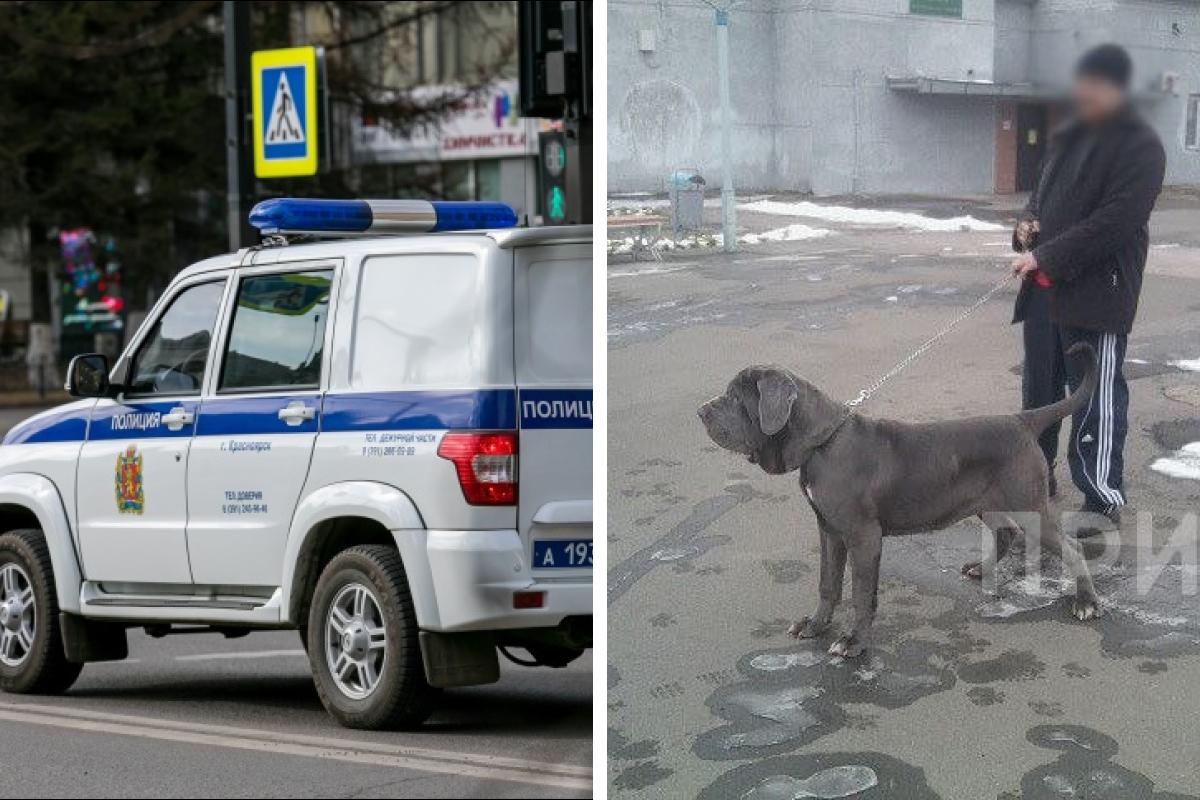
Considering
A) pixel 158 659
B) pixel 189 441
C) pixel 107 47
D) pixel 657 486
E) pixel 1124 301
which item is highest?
pixel 107 47

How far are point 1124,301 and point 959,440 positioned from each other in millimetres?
453

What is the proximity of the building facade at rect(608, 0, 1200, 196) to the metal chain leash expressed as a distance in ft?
0.73

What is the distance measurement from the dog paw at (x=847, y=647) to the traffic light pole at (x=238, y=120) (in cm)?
1203

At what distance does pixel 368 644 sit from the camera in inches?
303

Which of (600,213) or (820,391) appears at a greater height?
(600,213)

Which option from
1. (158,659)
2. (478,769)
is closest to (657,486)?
(478,769)

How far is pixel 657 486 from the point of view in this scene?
4.29 metres

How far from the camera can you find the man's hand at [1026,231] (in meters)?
4.01

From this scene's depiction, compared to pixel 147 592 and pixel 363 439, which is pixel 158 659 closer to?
pixel 147 592

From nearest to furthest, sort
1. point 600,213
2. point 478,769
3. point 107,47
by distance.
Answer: point 600,213
point 478,769
point 107,47

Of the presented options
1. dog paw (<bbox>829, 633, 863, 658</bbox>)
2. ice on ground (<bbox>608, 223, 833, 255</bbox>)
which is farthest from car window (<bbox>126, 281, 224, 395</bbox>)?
dog paw (<bbox>829, 633, 863, 658</bbox>)

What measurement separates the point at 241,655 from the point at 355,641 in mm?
3555

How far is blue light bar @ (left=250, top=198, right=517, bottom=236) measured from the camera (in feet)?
27.2

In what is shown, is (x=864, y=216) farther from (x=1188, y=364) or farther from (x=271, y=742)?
(x=271, y=742)
